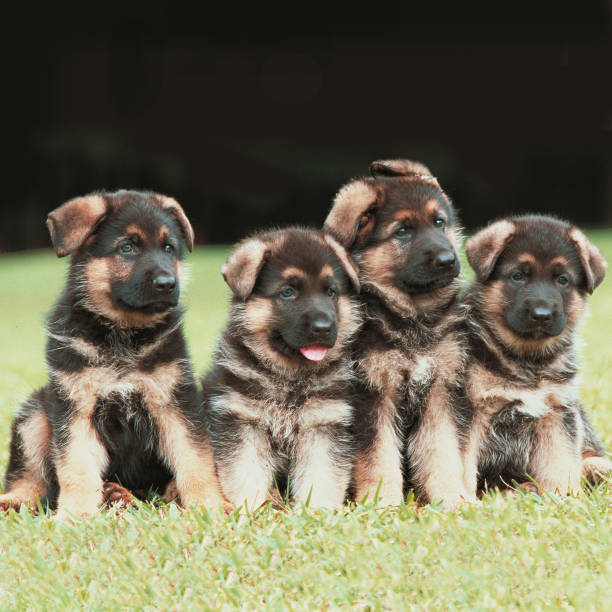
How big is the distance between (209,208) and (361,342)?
49.5ft

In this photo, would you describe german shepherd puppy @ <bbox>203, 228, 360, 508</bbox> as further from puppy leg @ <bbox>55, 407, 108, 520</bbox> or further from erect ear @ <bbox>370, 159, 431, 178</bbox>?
erect ear @ <bbox>370, 159, 431, 178</bbox>

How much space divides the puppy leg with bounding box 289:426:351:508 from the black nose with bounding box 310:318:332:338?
19.3 inches

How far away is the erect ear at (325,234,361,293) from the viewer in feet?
14.4

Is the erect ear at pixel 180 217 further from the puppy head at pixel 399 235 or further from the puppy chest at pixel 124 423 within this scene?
the puppy chest at pixel 124 423

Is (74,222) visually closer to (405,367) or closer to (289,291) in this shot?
(289,291)

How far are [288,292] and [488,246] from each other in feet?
3.60

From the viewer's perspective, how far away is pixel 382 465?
4.26 meters

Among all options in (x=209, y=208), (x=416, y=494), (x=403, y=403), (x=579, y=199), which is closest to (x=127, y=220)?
(x=403, y=403)

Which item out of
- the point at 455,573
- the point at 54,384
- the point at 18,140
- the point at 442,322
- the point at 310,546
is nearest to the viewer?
the point at 455,573

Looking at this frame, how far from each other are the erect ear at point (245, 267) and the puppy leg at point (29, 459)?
1.20 meters

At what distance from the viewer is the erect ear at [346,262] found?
4.40 meters

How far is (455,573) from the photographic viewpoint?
3.26 meters

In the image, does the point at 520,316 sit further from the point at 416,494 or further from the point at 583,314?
the point at 416,494

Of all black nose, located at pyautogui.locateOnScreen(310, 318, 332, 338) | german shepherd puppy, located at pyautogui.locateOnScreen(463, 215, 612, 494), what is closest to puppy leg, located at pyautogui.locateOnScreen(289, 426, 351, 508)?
black nose, located at pyautogui.locateOnScreen(310, 318, 332, 338)
